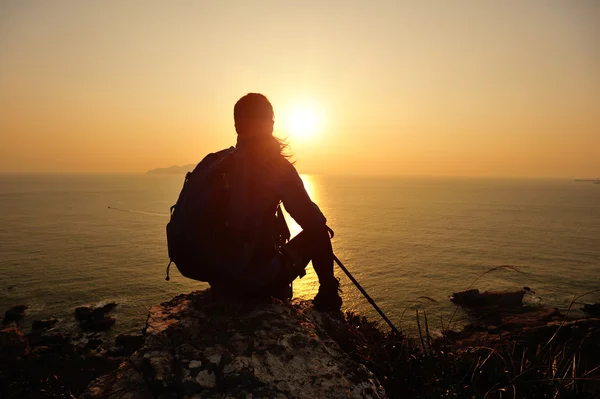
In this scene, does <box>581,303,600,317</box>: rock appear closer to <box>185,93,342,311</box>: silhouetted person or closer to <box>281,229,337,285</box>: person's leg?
<box>281,229,337,285</box>: person's leg

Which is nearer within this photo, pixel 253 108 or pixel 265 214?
pixel 265 214

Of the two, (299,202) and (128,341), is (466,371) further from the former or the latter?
(128,341)

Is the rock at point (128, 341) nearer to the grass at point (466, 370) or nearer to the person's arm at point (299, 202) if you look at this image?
the grass at point (466, 370)

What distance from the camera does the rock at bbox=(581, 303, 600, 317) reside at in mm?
29172

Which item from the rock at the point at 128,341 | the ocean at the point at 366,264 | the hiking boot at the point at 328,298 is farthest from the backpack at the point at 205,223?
the rock at the point at 128,341

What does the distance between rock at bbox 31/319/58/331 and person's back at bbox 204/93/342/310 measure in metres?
30.4

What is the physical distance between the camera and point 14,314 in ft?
90.5

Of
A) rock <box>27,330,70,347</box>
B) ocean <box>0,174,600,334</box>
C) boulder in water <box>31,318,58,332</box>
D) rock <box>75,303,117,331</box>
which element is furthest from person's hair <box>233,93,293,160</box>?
boulder in water <box>31,318,58,332</box>

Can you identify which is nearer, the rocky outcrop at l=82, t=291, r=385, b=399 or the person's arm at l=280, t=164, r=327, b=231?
the rocky outcrop at l=82, t=291, r=385, b=399

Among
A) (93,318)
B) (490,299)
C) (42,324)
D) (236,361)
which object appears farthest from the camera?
(490,299)

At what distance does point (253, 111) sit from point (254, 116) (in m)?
0.06

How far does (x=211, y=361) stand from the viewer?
8.98 feet

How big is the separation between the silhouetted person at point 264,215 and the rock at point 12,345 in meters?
25.2

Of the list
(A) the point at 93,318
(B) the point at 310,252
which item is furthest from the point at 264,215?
(A) the point at 93,318
